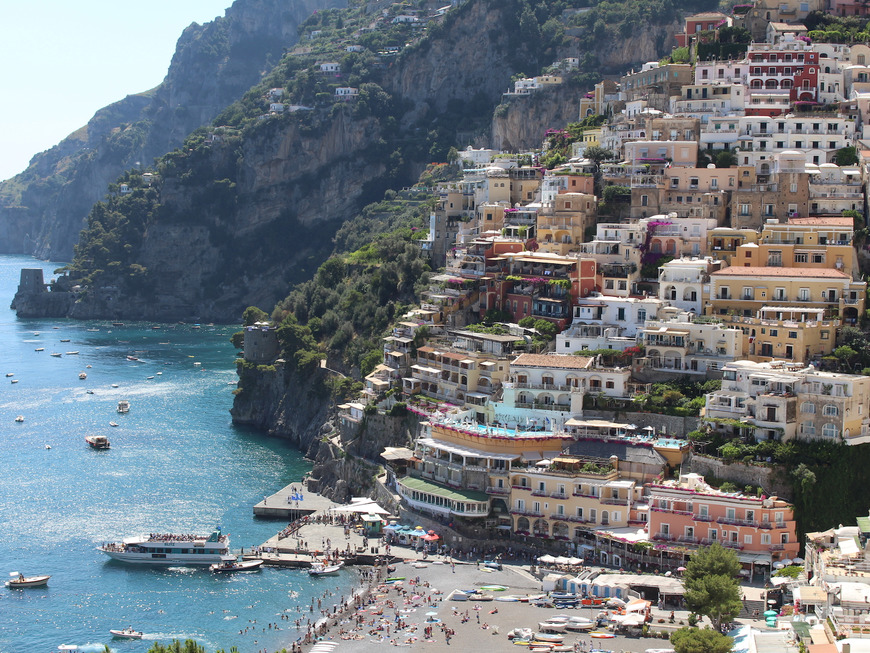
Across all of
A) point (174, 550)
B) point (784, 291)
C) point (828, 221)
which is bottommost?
point (174, 550)

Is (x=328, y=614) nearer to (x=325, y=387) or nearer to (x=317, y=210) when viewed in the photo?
(x=325, y=387)

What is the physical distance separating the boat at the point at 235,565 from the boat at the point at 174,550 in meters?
0.46

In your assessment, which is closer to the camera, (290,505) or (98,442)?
(290,505)

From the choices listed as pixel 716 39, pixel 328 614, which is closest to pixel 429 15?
pixel 716 39

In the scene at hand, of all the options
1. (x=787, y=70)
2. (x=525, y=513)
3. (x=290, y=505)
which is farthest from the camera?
(x=787, y=70)

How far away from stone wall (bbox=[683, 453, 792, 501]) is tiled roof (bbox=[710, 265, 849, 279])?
13690mm

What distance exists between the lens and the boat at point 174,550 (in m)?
67.2

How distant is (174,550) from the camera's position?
67.6m

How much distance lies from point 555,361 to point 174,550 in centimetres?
2260

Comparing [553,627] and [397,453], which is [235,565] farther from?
[553,627]

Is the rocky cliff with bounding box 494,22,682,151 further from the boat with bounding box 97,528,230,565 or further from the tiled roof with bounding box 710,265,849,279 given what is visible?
the boat with bounding box 97,528,230,565

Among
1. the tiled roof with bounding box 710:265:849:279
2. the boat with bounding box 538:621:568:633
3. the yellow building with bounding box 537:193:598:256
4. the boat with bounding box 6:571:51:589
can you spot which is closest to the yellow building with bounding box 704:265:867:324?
the tiled roof with bounding box 710:265:849:279

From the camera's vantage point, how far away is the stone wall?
59156 millimetres

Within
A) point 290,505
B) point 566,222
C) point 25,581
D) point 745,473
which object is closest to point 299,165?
point 566,222
